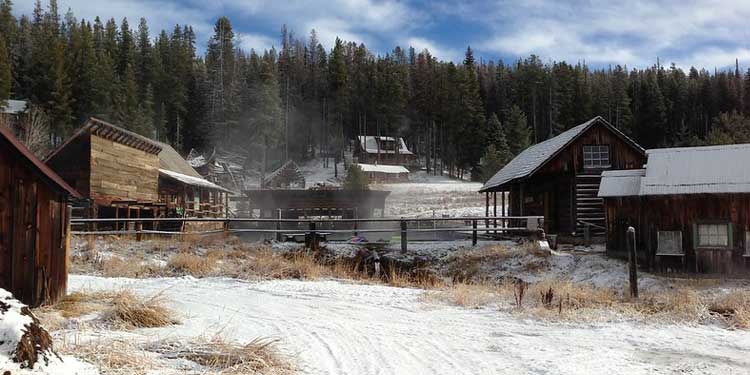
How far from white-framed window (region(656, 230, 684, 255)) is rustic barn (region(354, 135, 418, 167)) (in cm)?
6044

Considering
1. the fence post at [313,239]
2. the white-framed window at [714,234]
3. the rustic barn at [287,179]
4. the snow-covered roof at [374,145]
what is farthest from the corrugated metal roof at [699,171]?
the snow-covered roof at [374,145]

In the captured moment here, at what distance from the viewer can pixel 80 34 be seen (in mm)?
82688

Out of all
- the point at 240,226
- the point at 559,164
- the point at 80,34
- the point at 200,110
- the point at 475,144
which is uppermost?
the point at 80,34

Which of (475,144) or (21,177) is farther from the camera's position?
(475,144)

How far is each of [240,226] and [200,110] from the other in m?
56.2

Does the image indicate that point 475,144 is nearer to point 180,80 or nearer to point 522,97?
point 522,97


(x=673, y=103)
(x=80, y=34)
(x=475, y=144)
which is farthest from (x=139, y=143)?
(x=673, y=103)

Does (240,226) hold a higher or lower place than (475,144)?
lower

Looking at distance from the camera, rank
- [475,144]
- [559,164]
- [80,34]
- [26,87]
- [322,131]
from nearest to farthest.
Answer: [559,164], [26,87], [475,144], [80,34], [322,131]

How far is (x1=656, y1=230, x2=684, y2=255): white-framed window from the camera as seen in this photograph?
16.5m

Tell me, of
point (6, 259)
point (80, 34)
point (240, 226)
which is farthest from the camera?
point (80, 34)

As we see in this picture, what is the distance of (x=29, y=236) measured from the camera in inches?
336

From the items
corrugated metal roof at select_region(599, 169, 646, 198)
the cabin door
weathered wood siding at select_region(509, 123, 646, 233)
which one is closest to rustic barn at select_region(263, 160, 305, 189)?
the cabin door

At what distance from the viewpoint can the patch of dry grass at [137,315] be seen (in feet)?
23.4
